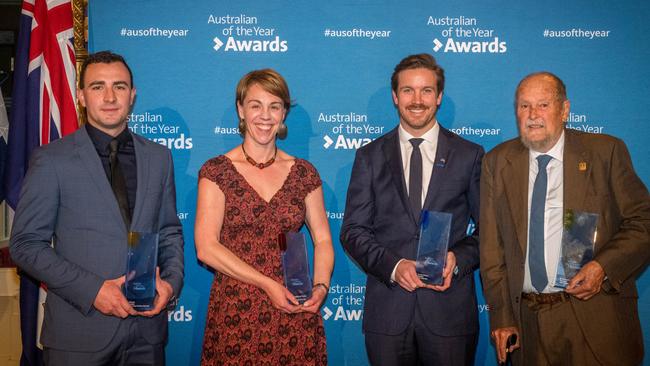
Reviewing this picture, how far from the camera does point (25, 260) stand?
261 cm

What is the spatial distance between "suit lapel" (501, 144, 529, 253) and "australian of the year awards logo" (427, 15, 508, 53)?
4.32 feet

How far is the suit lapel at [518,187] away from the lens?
9.48ft

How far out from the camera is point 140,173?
2.85m

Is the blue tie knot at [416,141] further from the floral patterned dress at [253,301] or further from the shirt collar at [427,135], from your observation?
the floral patterned dress at [253,301]

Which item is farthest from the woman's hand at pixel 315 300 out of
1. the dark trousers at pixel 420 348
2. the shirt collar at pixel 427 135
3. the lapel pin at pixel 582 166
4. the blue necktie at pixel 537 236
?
the lapel pin at pixel 582 166

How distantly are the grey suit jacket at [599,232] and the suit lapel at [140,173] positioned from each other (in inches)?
71.2

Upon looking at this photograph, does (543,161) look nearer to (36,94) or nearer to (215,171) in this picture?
(215,171)

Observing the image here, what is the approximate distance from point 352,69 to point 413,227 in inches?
59.7

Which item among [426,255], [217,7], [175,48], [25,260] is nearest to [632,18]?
[426,255]

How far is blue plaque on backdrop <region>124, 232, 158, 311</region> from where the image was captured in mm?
2543

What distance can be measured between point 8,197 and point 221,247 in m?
1.83

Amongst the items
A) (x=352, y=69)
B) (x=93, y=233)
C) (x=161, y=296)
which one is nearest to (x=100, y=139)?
(x=93, y=233)

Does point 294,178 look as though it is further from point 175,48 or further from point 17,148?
point 17,148

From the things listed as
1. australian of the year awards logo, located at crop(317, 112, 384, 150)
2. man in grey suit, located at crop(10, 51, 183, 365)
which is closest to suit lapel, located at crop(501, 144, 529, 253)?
australian of the year awards logo, located at crop(317, 112, 384, 150)
